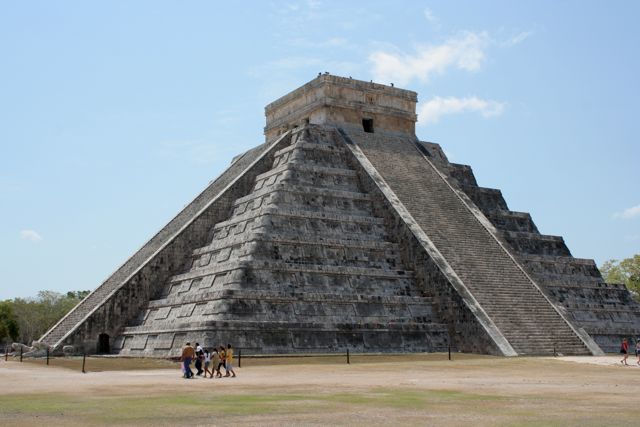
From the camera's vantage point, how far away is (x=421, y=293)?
28875mm

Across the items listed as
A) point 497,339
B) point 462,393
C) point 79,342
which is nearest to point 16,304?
point 79,342

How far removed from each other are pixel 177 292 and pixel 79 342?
4003mm

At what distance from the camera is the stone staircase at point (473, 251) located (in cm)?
2664

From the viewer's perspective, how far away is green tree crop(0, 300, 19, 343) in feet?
190

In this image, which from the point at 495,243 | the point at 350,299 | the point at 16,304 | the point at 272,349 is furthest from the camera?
the point at 16,304

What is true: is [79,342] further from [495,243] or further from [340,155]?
[495,243]

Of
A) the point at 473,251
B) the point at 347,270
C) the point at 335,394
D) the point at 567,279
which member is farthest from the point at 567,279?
the point at 335,394

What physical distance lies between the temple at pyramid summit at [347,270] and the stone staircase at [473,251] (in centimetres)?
7

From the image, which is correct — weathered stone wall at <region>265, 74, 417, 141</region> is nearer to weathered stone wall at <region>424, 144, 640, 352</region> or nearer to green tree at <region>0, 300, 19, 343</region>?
weathered stone wall at <region>424, 144, 640, 352</region>

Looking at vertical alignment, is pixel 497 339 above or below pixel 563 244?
below

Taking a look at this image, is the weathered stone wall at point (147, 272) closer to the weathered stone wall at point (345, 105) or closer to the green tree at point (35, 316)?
the weathered stone wall at point (345, 105)

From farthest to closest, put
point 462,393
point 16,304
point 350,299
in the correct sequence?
point 16,304, point 350,299, point 462,393

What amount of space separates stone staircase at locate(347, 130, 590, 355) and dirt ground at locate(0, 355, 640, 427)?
11.1 feet

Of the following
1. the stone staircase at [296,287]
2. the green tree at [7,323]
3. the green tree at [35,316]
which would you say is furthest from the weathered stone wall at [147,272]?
the green tree at [35,316]
